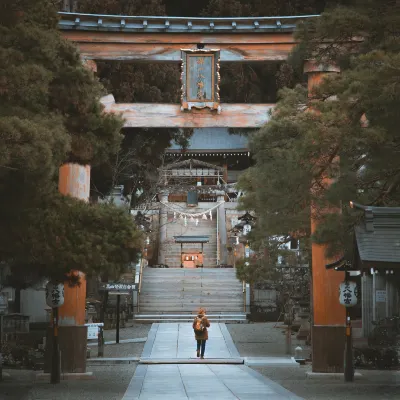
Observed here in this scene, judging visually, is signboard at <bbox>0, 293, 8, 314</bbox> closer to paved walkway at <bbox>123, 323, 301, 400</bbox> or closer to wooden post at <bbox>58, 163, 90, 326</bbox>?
paved walkway at <bbox>123, 323, 301, 400</bbox>

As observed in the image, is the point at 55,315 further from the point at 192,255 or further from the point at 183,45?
the point at 192,255

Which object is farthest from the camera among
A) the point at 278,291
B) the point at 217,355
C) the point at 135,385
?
the point at 278,291

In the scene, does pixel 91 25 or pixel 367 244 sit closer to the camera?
pixel 367 244

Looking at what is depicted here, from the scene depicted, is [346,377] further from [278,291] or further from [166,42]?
[278,291]

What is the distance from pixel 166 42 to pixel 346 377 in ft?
30.7

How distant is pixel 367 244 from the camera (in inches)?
702

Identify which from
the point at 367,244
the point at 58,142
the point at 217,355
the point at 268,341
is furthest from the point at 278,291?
the point at 58,142

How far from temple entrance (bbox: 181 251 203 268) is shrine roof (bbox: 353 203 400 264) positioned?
44.0 m

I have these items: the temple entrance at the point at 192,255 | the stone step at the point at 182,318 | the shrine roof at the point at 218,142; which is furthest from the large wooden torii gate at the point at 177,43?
the shrine roof at the point at 218,142

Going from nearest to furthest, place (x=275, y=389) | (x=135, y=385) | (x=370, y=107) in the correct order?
(x=370, y=107) < (x=275, y=389) < (x=135, y=385)

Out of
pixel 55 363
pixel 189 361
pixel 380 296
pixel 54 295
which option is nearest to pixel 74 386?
pixel 55 363

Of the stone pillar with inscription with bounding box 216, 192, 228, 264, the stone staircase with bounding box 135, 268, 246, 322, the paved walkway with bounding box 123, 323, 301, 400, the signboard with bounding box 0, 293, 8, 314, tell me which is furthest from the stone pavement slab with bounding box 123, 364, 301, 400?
the stone pillar with inscription with bounding box 216, 192, 228, 264

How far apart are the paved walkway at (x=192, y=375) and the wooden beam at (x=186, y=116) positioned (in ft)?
20.9

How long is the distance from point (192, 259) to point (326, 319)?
4089 cm
